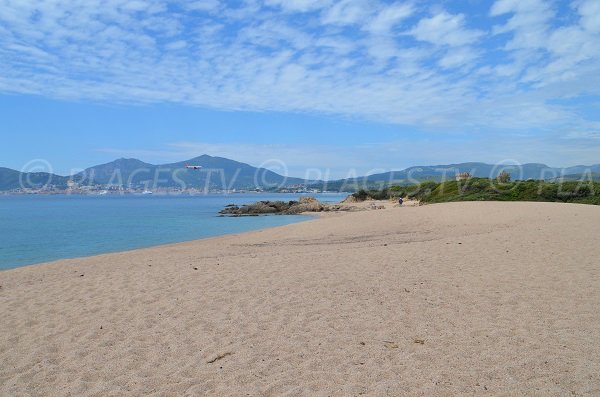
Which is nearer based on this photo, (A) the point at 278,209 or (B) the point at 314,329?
(B) the point at 314,329

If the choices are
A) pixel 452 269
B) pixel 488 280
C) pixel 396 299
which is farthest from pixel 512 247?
pixel 396 299

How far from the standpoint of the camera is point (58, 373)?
512 cm

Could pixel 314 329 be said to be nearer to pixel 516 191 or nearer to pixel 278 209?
pixel 516 191

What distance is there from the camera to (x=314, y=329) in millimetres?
6254

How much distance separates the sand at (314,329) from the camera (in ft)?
15.1

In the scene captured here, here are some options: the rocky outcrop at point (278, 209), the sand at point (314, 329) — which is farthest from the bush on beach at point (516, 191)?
the sand at point (314, 329)

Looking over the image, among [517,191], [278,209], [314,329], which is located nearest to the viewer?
[314,329]

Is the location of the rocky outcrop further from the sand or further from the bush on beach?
the sand

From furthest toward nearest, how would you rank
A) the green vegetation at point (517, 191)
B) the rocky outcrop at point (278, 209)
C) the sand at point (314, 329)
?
the rocky outcrop at point (278, 209)
the green vegetation at point (517, 191)
the sand at point (314, 329)

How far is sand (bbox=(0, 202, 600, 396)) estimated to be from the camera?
4.61m

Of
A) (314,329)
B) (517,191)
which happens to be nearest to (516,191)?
(517,191)

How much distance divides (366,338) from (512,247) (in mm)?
9491

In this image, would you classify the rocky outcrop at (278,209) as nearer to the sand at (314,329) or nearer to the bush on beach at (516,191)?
the bush on beach at (516,191)

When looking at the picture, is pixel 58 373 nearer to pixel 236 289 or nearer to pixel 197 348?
pixel 197 348
